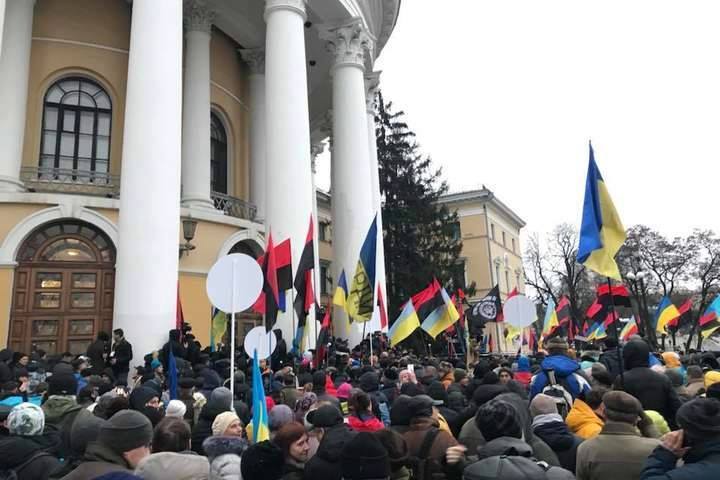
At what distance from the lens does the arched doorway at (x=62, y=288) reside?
13727mm

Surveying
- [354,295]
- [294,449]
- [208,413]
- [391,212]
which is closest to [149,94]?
[354,295]

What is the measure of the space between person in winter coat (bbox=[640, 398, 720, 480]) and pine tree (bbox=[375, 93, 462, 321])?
27.7 meters

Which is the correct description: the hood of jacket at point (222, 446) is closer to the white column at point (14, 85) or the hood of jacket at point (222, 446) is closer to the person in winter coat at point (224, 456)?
the person in winter coat at point (224, 456)

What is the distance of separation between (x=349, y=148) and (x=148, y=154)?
354 inches

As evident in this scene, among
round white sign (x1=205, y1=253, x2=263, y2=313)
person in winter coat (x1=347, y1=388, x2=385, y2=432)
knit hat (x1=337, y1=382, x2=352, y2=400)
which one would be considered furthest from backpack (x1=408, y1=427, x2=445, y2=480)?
round white sign (x1=205, y1=253, x2=263, y2=313)

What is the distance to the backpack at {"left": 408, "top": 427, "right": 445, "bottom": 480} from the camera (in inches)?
141

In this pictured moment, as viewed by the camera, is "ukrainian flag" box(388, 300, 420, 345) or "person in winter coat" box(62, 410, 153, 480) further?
"ukrainian flag" box(388, 300, 420, 345)

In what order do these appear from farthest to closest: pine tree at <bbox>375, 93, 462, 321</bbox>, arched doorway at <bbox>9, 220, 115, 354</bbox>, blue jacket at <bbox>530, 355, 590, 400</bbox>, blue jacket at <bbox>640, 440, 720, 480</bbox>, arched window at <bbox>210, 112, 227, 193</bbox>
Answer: pine tree at <bbox>375, 93, 462, 321</bbox>, arched window at <bbox>210, 112, 227, 193</bbox>, arched doorway at <bbox>9, 220, 115, 354</bbox>, blue jacket at <bbox>530, 355, 590, 400</bbox>, blue jacket at <bbox>640, 440, 720, 480</bbox>

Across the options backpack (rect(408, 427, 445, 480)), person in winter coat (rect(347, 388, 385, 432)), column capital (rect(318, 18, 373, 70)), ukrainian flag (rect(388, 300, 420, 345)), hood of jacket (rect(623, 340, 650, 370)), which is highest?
column capital (rect(318, 18, 373, 70))

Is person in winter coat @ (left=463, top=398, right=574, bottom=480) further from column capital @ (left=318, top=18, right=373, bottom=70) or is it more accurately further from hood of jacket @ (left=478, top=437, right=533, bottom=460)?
column capital @ (left=318, top=18, right=373, bottom=70)

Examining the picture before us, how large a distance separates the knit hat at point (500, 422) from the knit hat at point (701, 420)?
84 cm

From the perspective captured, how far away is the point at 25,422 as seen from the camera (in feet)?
11.4

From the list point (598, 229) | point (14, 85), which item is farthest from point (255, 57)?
point (598, 229)

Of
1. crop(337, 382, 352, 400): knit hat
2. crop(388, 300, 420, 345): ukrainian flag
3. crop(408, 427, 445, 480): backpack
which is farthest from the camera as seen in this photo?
crop(388, 300, 420, 345): ukrainian flag
